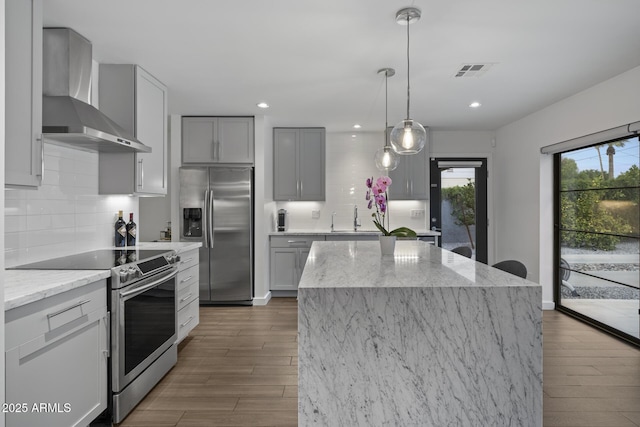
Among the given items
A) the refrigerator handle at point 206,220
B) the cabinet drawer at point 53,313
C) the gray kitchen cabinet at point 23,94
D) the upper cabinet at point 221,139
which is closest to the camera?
the cabinet drawer at point 53,313

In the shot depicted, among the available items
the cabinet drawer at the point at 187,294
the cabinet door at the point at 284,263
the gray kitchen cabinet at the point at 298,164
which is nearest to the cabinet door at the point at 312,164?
the gray kitchen cabinet at the point at 298,164

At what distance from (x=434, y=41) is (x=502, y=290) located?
2.00m

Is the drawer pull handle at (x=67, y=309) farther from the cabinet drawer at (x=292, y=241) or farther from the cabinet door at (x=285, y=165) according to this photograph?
the cabinet door at (x=285, y=165)

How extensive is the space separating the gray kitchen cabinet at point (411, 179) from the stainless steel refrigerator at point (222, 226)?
2.19m

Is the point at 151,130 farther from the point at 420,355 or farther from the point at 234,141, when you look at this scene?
the point at 420,355

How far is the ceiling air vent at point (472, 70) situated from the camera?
3.36 metres

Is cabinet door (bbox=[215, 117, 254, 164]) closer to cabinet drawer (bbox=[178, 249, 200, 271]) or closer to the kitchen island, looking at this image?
cabinet drawer (bbox=[178, 249, 200, 271])

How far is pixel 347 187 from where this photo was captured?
246 inches

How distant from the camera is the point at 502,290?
1.64 m

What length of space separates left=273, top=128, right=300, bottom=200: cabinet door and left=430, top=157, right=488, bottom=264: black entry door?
6.99 ft

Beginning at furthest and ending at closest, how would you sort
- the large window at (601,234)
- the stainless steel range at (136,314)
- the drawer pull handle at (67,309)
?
the large window at (601,234) → the stainless steel range at (136,314) → the drawer pull handle at (67,309)

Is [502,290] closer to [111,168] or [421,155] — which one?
[111,168]

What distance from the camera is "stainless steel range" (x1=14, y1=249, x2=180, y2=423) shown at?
2314 mm

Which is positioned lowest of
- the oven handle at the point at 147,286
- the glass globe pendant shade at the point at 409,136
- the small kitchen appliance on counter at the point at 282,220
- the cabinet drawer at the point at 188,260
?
the oven handle at the point at 147,286
